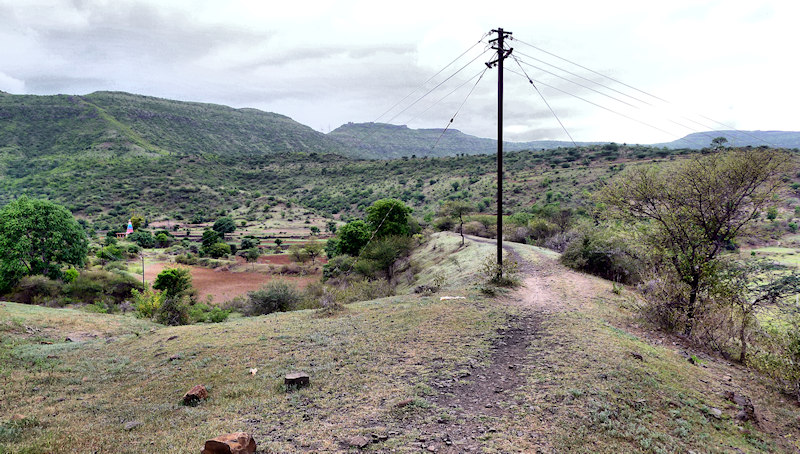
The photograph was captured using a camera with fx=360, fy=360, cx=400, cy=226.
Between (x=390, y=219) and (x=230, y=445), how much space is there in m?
35.5

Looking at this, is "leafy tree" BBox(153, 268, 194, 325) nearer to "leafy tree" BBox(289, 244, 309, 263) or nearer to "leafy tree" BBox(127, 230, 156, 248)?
"leafy tree" BBox(289, 244, 309, 263)

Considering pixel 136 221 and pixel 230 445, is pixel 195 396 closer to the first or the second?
pixel 230 445

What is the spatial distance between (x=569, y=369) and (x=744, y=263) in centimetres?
762

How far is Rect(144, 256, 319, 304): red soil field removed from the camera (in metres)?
40.4

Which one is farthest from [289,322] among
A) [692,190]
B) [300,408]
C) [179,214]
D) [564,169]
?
[179,214]

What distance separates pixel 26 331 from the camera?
12.9 meters

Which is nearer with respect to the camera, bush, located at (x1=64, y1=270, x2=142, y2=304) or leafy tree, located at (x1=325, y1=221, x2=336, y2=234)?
bush, located at (x1=64, y1=270, x2=142, y2=304)

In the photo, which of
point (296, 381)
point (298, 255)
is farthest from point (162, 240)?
point (296, 381)

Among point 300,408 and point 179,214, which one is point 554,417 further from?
point 179,214

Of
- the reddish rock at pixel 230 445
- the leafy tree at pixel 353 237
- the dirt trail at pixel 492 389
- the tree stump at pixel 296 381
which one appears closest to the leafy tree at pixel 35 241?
the leafy tree at pixel 353 237

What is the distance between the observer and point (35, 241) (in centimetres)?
3097

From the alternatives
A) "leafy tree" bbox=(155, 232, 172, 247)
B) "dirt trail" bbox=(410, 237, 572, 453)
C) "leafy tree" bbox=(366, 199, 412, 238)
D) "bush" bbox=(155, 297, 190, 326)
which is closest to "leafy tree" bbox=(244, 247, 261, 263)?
"leafy tree" bbox=(155, 232, 172, 247)

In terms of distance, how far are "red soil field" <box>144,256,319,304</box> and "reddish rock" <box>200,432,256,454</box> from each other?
118 ft

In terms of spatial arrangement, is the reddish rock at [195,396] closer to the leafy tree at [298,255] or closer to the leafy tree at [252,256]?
the leafy tree at [298,255]
